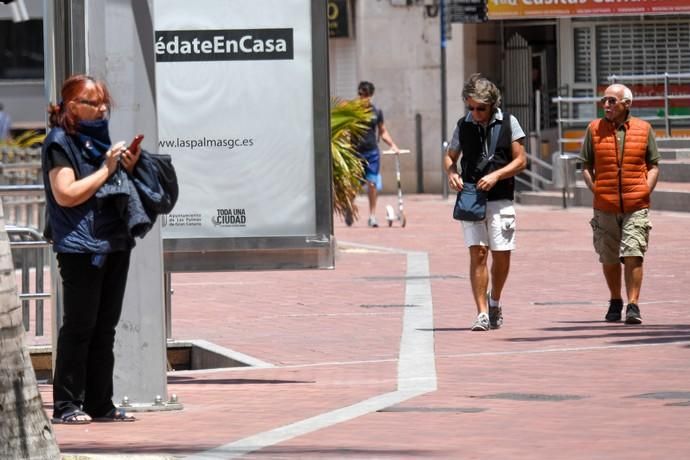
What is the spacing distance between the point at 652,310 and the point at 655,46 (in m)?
22.6

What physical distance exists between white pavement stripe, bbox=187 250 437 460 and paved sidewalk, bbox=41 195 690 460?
16 mm

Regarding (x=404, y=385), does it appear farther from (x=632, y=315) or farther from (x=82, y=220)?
(x=632, y=315)

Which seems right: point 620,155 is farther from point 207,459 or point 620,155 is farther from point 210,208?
point 207,459

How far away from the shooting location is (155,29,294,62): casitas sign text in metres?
10.8

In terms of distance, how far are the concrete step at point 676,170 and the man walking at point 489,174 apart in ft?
51.7

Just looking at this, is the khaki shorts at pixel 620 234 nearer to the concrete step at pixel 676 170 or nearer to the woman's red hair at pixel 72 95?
the woman's red hair at pixel 72 95

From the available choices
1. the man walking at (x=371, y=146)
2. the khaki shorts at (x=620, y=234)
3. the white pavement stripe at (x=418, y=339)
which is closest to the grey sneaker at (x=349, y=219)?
the man walking at (x=371, y=146)

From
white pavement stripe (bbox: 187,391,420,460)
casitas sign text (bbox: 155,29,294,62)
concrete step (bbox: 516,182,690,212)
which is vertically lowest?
white pavement stripe (bbox: 187,391,420,460)

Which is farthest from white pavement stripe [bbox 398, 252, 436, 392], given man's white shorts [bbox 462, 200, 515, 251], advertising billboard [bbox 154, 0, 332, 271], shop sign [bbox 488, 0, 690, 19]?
shop sign [bbox 488, 0, 690, 19]

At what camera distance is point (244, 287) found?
17.1 metres

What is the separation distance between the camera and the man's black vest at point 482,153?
12906 mm

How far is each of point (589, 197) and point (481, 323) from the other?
55.4 feet

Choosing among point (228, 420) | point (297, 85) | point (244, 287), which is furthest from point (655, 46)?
point (228, 420)

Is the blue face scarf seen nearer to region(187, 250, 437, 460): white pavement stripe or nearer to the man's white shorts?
region(187, 250, 437, 460): white pavement stripe
